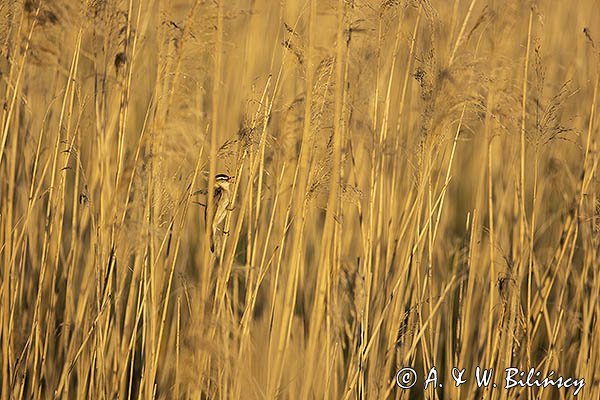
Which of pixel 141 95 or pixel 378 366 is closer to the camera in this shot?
pixel 378 366

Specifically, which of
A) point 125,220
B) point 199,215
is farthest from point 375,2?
point 199,215

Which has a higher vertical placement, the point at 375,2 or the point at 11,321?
the point at 375,2

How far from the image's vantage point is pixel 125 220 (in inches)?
75.5

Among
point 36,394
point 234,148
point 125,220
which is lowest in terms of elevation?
point 36,394

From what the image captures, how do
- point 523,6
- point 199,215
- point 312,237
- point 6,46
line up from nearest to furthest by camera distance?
point 6,46
point 523,6
point 312,237
point 199,215

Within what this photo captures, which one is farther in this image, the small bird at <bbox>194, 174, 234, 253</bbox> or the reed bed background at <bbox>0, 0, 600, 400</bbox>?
the small bird at <bbox>194, 174, 234, 253</bbox>

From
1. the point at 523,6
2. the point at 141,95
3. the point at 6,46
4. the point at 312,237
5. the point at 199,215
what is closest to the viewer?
the point at 6,46

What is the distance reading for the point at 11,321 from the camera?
1939mm

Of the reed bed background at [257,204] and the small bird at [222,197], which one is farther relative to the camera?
the small bird at [222,197]

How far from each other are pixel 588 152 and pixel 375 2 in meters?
0.70

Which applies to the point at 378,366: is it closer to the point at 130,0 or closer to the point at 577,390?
the point at 577,390

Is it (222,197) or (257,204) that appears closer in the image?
(257,204)

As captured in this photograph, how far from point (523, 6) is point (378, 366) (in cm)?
115

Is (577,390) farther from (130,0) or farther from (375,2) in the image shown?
(130,0)
